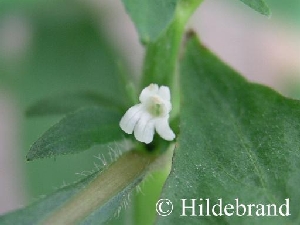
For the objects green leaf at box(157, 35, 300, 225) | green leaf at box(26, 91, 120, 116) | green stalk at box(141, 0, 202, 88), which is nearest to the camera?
green leaf at box(157, 35, 300, 225)

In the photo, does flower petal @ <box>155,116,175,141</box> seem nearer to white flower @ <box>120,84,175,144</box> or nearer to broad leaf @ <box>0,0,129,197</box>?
white flower @ <box>120,84,175,144</box>

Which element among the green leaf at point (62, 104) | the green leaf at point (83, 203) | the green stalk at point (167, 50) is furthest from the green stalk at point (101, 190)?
the green leaf at point (62, 104)

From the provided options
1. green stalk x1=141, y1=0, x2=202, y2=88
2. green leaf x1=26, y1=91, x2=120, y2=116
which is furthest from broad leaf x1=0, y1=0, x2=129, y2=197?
green stalk x1=141, y1=0, x2=202, y2=88

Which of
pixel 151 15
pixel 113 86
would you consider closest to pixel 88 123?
pixel 151 15

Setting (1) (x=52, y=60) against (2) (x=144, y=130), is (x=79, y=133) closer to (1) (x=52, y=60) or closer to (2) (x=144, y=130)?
(2) (x=144, y=130)

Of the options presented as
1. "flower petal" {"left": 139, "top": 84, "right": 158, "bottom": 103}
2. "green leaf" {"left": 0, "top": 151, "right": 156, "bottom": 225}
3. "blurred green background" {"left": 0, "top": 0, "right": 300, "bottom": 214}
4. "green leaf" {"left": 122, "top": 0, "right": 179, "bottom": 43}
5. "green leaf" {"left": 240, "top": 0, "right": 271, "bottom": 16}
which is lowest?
"blurred green background" {"left": 0, "top": 0, "right": 300, "bottom": 214}

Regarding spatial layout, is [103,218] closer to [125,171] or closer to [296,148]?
[125,171]

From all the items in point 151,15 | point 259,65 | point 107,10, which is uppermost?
point 151,15

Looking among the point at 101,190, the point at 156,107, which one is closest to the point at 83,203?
the point at 101,190
